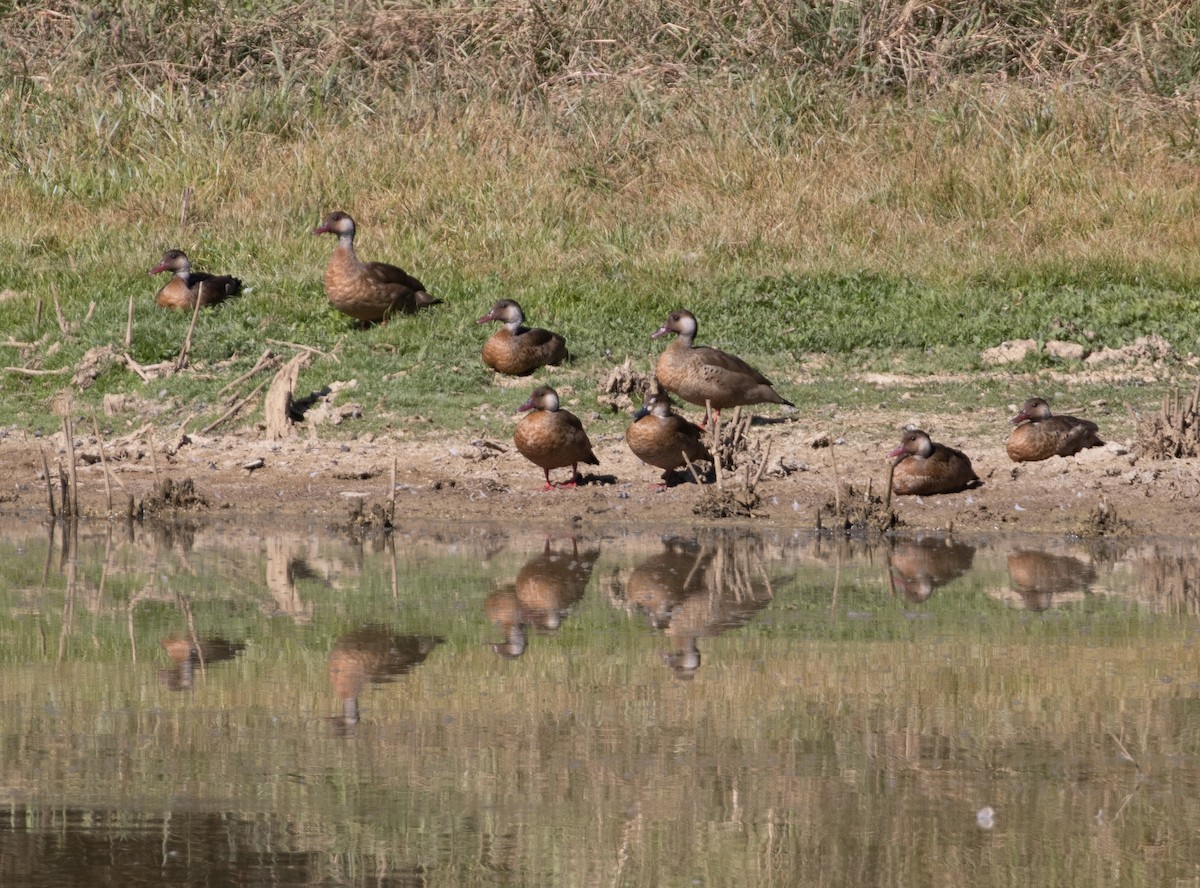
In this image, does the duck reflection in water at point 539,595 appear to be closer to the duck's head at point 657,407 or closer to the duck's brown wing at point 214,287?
the duck's head at point 657,407

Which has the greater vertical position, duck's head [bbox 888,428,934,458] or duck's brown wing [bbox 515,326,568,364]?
duck's brown wing [bbox 515,326,568,364]

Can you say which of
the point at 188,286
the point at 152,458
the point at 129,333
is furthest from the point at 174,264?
the point at 152,458

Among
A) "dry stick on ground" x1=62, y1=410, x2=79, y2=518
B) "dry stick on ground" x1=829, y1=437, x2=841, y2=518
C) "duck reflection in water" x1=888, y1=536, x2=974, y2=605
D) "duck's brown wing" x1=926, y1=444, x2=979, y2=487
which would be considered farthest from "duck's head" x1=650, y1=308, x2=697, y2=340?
"dry stick on ground" x1=62, y1=410, x2=79, y2=518

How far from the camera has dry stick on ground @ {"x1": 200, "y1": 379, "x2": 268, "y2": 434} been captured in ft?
43.4

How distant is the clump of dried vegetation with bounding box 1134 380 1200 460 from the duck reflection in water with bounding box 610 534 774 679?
2743 millimetres

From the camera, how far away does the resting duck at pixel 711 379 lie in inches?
503

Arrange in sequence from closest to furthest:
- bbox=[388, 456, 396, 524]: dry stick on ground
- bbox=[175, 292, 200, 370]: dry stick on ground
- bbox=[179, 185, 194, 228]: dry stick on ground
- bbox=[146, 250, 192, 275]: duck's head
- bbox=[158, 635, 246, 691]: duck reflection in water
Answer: bbox=[158, 635, 246, 691]: duck reflection in water
bbox=[388, 456, 396, 524]: dry stick on ground
bbox=[175, 292, 200, 370]: dry stick on ground
bbox=[146, 250, 192, 275]: duck's head
bbox=[179, 185, 194, 228]: dry stick on ground

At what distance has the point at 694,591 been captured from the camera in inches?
361

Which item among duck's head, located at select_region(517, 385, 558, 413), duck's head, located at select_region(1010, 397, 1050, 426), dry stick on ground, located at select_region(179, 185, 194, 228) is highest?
dry stick on ground, located at select_region(179, 185, 194, 228)

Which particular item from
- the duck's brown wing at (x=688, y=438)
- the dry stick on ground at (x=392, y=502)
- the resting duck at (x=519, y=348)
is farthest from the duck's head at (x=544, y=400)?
the resting duck at (x=519, y=348)

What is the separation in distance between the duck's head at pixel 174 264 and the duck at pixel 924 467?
6.86 m

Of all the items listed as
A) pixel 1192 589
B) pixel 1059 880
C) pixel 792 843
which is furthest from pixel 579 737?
pixel 1192 589

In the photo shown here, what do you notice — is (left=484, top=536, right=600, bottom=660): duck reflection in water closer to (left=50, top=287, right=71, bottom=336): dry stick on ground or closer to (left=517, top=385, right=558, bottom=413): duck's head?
(left=517, top=385, right=558, bottom=413): duck's head

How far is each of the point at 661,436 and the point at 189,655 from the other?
15.0 feet
